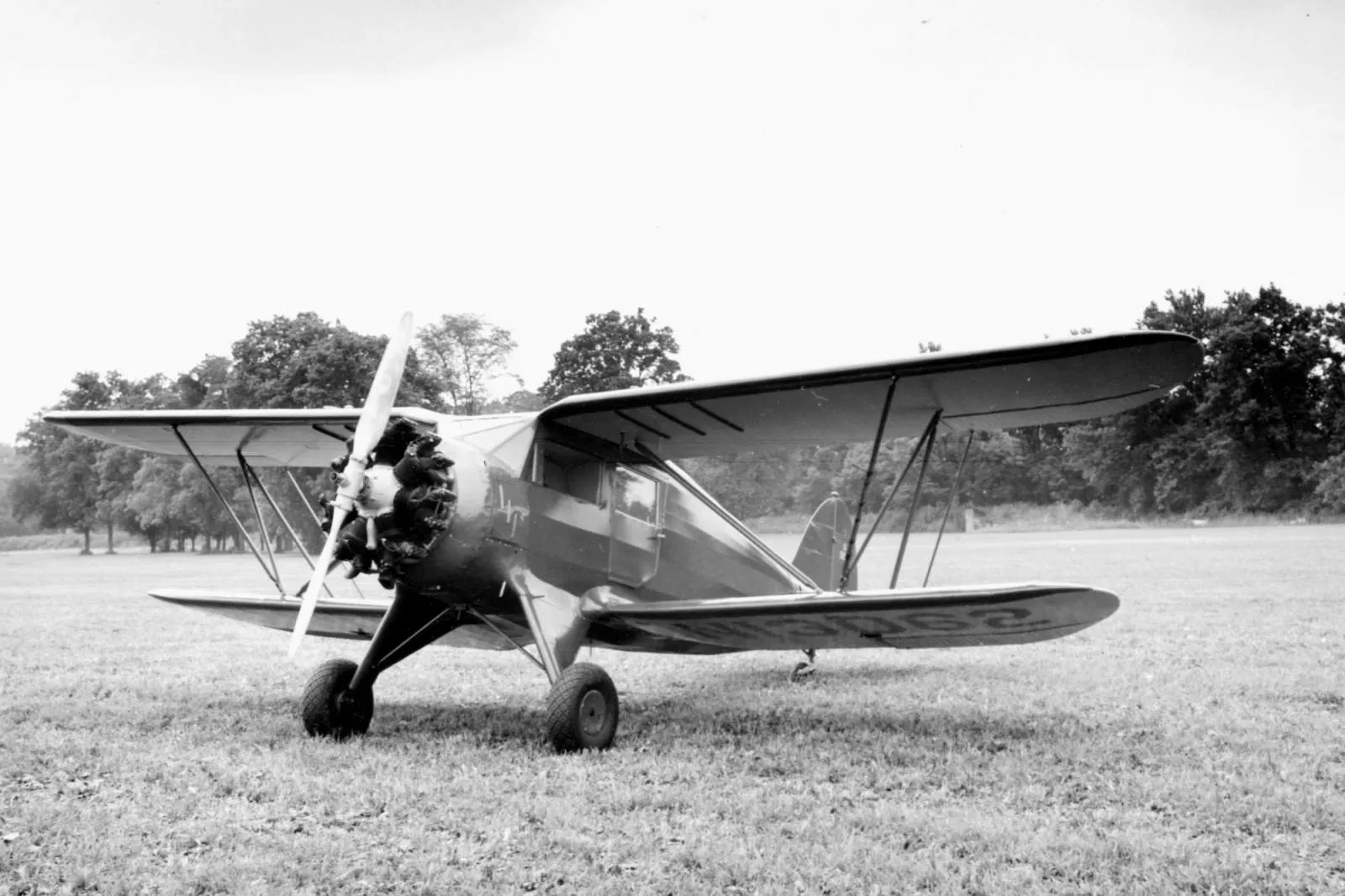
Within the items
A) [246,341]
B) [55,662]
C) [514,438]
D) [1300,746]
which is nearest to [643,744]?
[514,438]

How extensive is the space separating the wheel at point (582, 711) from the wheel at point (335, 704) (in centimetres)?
152

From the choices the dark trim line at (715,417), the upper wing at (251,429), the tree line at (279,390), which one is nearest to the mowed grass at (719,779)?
the upper wing at (251,429)

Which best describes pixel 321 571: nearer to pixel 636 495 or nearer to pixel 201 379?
pixel 636 495

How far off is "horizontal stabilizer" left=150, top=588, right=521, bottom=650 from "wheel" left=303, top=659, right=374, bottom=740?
1.05 m

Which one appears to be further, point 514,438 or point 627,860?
point 514,438

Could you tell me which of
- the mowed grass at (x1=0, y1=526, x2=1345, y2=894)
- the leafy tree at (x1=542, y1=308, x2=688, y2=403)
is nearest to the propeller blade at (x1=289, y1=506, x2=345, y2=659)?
the mowed grass at (x1=0, y1=526, x2=1345, y2=894)

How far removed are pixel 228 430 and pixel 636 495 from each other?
11.6 ft

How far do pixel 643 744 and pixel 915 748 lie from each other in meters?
1.74

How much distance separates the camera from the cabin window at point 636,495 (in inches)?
330

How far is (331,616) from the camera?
9016 millimetres

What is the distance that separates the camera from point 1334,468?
167ft

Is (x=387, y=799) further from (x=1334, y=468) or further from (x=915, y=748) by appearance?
(x=1334, y=468)

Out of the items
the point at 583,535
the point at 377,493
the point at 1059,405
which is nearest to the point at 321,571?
the point at 377,493

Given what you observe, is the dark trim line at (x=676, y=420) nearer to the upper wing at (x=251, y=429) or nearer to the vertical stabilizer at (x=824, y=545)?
the upper wing at (x=251, y=429)
